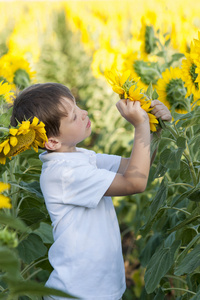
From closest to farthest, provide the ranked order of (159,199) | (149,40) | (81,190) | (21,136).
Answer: (21,136), (81,190), (159,199), (149,40)

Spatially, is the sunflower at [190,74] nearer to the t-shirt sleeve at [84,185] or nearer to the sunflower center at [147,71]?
the t-shirt sleeve at [84,185]

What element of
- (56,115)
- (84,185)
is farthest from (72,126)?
(84,185)

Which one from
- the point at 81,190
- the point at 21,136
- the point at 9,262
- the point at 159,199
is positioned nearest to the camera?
the point at 9,262

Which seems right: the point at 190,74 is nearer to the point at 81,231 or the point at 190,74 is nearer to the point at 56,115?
the point at 56,115

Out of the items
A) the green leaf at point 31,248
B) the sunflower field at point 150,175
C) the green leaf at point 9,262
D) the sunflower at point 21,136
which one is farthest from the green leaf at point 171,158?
the green leaf at point 9,262

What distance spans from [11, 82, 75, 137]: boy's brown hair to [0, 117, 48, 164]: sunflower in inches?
4.3

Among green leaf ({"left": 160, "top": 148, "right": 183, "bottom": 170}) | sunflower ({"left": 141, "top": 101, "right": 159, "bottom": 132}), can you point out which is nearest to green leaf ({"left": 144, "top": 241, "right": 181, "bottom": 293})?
green leaf ({"left": 160, "top": 148, "right": 183, "bottom": 170})

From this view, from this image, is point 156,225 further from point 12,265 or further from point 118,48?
point 118,48

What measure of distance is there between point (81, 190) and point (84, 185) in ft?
0.05

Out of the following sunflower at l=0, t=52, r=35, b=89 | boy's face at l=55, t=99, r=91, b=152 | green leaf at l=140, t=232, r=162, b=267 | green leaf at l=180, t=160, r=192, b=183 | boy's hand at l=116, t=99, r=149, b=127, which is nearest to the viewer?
boy's hand at l=116, t=99, r=149, b=127

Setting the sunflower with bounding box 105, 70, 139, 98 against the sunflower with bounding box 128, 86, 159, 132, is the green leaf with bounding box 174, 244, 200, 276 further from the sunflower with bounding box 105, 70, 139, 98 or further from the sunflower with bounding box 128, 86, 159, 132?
the sunflower with bounding box 105, 70, 139, 98

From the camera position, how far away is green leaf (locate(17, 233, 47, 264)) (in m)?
1.41

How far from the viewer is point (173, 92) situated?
1548mm

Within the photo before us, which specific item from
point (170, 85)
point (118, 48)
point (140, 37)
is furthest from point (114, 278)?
point (118, 48)
